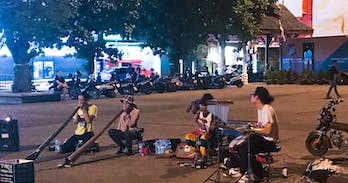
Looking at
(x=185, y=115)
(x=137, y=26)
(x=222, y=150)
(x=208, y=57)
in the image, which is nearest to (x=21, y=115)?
(x=185, y=115)

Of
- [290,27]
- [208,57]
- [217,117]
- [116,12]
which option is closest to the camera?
[217,117]

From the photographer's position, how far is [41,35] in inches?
1063

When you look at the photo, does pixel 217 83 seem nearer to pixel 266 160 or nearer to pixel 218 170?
pixel 266 160

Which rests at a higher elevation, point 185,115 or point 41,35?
point 41,35

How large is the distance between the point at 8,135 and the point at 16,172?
5109 mm

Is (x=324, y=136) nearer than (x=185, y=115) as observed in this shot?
Yes

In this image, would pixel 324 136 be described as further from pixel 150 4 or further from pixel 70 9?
pixel 150 4

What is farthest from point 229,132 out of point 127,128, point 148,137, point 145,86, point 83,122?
point 145,86

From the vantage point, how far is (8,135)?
1229cm

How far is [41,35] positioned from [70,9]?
1825 mm

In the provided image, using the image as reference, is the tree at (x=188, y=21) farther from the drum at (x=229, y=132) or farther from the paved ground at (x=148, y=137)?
the drum at (x=229, y=132)

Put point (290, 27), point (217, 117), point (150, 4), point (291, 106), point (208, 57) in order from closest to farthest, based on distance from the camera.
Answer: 1. point (217, 117)
2. point (291, 106)
3. point (150, 4)
4. point (290, 27)
5. point (208, 57)

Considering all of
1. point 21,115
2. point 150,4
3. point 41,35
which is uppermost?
point 150,4

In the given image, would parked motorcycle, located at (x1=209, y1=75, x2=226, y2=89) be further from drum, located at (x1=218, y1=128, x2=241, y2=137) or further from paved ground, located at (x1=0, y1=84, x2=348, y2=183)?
drum, located at (x1=218, y1=128, x2=241, y2=137)
